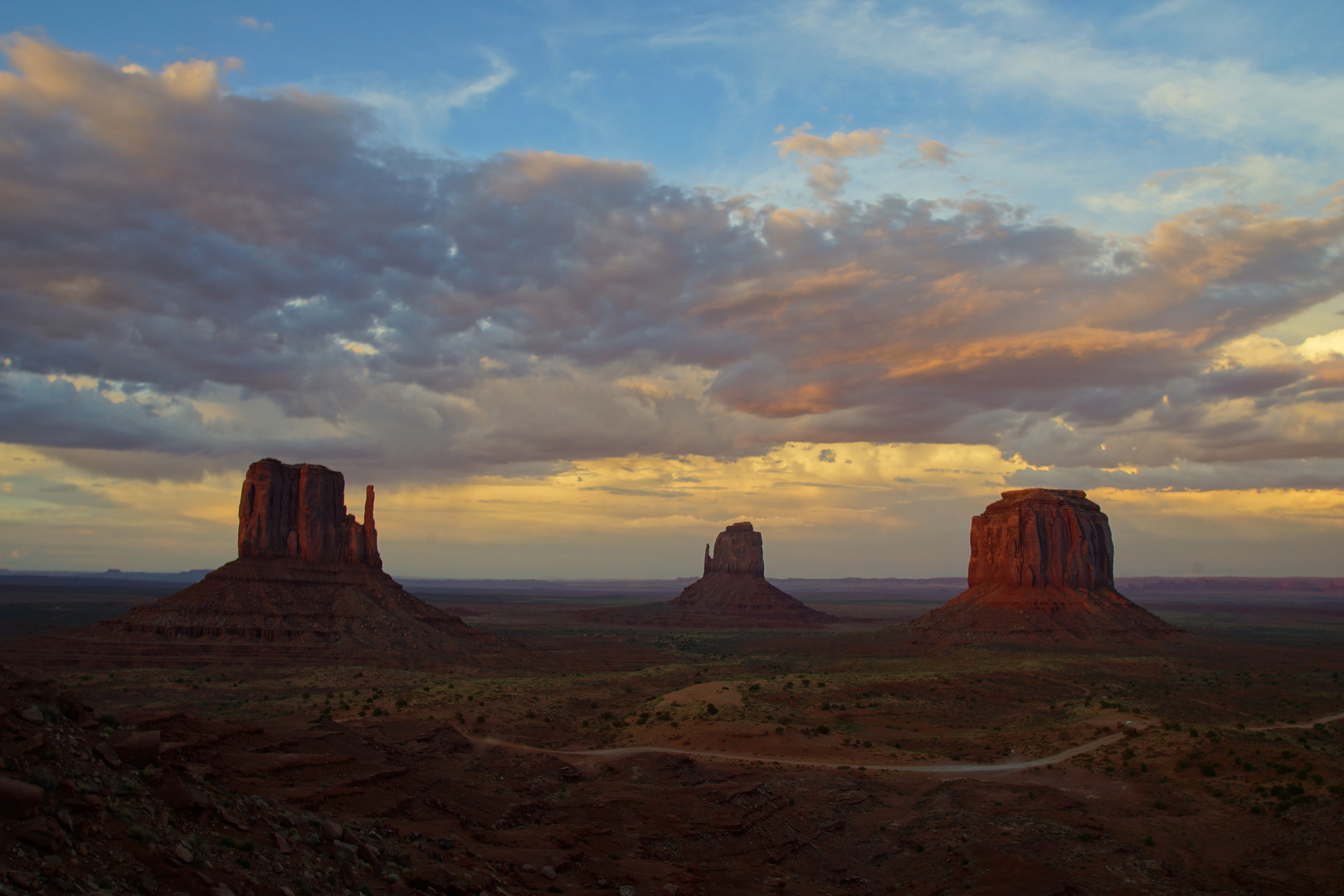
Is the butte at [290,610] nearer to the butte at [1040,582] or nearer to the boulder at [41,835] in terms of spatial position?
the butte at [1040,582]

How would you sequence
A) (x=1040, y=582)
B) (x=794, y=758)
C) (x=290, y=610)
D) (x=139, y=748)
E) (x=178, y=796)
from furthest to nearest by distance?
(x=1040, y=582) → (x=290, y=610) → (x=794, y=758) → (x=139, y=748) → (x=178, y=796)


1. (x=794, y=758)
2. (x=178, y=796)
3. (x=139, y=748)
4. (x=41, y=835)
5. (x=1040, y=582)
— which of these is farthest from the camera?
(x=1040, y=582)

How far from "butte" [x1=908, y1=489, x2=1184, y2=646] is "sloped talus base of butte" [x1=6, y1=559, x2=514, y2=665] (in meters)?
70.1

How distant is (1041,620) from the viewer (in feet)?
414

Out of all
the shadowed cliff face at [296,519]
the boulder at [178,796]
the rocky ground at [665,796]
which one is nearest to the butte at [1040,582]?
the rocky ground at [665,796]

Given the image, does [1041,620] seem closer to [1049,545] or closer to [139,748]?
[1049,545]

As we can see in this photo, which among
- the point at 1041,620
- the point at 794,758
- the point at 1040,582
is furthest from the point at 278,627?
the point at 1040,582

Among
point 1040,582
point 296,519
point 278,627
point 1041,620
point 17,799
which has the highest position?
point 296,519

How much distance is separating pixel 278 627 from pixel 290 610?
13.9 feet

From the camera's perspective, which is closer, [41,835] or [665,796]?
[41,835]

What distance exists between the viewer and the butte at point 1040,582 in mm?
124312

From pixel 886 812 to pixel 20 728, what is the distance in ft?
100

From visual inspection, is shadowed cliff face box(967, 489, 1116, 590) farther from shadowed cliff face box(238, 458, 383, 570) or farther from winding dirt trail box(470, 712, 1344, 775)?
shadowed cliff face box(238, 458, 383, 570)

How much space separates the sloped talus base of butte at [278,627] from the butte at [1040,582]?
7009 cm
